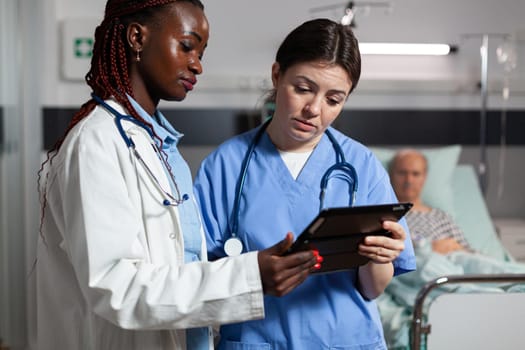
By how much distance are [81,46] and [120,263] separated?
3.01 metres

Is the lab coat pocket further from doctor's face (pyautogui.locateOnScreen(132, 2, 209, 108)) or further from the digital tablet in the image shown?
doctor's face (pyautogui.locateOnScreen(132, 2, 209, 108))

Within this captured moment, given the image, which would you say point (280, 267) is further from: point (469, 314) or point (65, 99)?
point (65, 99)

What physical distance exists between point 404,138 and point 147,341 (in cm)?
313

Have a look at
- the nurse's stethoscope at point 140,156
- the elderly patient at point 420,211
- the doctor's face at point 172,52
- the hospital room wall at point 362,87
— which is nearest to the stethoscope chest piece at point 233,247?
the nurse's stethoscope at point 140,156

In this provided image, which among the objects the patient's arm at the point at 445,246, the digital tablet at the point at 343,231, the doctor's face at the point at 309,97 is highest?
the doctor's face at the point at 309,97

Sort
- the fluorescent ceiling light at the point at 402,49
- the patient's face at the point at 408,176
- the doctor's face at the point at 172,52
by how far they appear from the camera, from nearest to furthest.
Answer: the doctor's face at the point at 172,52 < the patient's face at the point at 408,176 < the fluorescent ceiling light at the point at 402,49

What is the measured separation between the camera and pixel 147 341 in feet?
3.82

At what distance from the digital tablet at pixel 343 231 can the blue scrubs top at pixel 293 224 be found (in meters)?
0.14

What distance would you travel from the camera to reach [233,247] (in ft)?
4.53

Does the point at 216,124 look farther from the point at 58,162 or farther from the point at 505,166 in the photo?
the point at 58,162

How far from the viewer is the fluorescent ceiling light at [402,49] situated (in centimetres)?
397

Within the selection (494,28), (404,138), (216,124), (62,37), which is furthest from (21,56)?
(494,28)

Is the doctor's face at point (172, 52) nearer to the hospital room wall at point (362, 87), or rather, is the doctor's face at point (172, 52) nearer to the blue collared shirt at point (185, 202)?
the blue collared shirt at point (185, 202)

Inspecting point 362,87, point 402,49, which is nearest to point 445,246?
point 362,87
